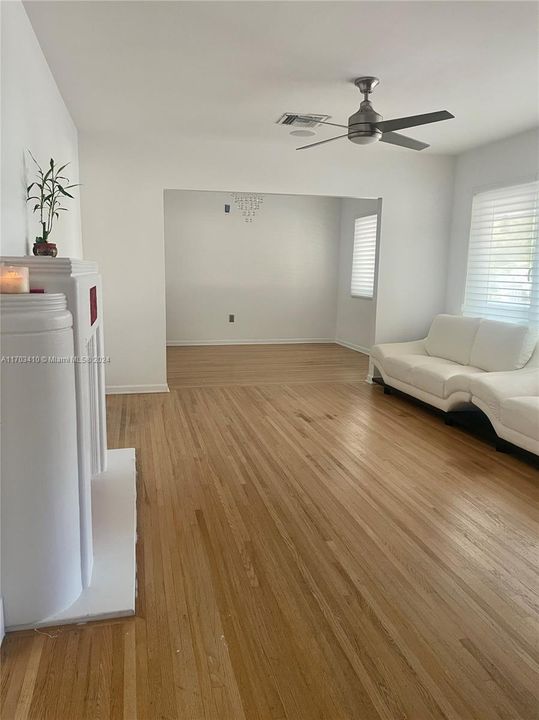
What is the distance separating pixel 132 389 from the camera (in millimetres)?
5273

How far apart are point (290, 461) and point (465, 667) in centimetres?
186

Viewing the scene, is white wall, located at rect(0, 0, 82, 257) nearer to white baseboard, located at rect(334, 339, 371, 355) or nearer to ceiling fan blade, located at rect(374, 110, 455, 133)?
ceiling fan blade, located at rect(374, 110, 455, 133)

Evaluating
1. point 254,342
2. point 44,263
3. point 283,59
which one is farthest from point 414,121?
point 254,342

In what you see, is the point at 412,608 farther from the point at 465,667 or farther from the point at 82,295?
the point at 82,295

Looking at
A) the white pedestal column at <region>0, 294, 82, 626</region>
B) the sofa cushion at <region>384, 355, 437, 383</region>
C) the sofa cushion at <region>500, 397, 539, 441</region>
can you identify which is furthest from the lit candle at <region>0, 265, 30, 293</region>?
the sofa cushion at <region>384, 355, 437, 383</region>

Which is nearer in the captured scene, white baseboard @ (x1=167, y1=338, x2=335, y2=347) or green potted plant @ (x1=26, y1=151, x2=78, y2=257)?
green potted plant @ (x1=26, y1=151, x2=78, y2=257)

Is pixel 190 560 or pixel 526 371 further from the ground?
pixel 526 371

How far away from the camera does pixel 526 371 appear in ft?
13.5

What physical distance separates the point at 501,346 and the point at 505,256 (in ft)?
3.27

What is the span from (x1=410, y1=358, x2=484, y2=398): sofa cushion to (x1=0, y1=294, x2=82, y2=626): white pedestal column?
10.5 ft

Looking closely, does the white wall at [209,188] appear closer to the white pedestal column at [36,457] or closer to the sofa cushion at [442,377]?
the sofa cushion at [442,377]

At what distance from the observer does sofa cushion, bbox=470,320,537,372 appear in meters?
4.38

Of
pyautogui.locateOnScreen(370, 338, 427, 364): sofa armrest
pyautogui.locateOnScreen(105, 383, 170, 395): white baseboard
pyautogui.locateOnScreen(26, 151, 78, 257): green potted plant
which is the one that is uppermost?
pyautogui.locateOnScreen(26, 151, 78, 257): green potted plant

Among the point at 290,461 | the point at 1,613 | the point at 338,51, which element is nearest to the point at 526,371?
the point at 290,461
